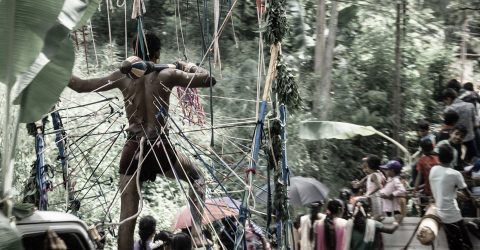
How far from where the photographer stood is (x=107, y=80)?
232 inches

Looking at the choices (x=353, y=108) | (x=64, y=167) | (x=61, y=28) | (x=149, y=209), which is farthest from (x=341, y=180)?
(x=61, y=28)

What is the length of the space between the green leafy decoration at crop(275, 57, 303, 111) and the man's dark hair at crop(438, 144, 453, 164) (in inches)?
71.3

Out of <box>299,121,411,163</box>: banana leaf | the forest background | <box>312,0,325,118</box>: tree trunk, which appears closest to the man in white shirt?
<box>299,121,411,163</box>: banana leaf

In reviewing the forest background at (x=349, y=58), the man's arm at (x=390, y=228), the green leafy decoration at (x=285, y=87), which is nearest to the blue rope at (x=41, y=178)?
the green leafy decoration at (x=285, y=87)

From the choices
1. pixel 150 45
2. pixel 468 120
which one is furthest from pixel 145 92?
pixel 468 120

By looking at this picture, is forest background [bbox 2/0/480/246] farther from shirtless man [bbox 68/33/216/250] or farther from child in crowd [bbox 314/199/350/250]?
shirtless man [bbox 68/33/216/250]

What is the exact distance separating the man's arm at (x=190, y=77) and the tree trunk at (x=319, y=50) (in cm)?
680

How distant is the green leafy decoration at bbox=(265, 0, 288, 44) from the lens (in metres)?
5.47

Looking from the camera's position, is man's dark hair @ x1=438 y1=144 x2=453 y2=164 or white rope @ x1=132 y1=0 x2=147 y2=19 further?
Result: man's dark hair @ x1=438 y1=144 x2=453 y2=164

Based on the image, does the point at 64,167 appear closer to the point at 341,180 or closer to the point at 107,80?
the point at 107,80

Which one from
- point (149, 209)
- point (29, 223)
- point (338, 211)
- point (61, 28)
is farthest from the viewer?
point (149, 209)

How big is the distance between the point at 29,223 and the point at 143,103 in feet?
8.10

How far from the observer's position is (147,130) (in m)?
5.88

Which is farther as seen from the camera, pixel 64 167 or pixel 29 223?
pixel 64 167
